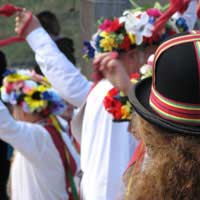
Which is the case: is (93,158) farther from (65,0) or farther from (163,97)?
(65,0)

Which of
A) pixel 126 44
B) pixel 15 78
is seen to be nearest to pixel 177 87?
pixel 126 44

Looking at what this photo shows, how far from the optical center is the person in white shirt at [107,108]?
278 centimetres

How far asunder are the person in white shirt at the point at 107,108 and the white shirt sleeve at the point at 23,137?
259 mm

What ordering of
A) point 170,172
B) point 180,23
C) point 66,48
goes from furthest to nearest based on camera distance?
point 66,48 → point 180,23 → point 170,172

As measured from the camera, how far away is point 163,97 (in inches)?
55.6

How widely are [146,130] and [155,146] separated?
0.07m

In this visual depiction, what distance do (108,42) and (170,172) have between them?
178 centimetres

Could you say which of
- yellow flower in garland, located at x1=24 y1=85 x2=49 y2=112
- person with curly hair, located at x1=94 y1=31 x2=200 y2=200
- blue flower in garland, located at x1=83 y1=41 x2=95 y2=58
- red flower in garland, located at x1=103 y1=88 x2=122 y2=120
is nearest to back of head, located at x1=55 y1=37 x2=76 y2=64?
yellow flower in garland, located at x1=24 y1=85 x2=49 y2=112

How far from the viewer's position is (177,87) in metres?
1.35

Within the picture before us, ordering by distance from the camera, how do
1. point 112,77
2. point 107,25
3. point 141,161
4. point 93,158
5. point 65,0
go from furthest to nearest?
1. point 65,0
2. point 107,25
3. point 93,158
4. point 112,77
5. point 141,161

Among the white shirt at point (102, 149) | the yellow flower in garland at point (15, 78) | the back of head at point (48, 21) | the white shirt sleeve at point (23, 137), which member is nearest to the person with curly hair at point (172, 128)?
the white shirt at point (102, 149)

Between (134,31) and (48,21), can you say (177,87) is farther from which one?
(48,21)

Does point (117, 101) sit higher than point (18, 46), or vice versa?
point (117, 101)

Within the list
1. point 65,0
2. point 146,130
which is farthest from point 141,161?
point 65,0
